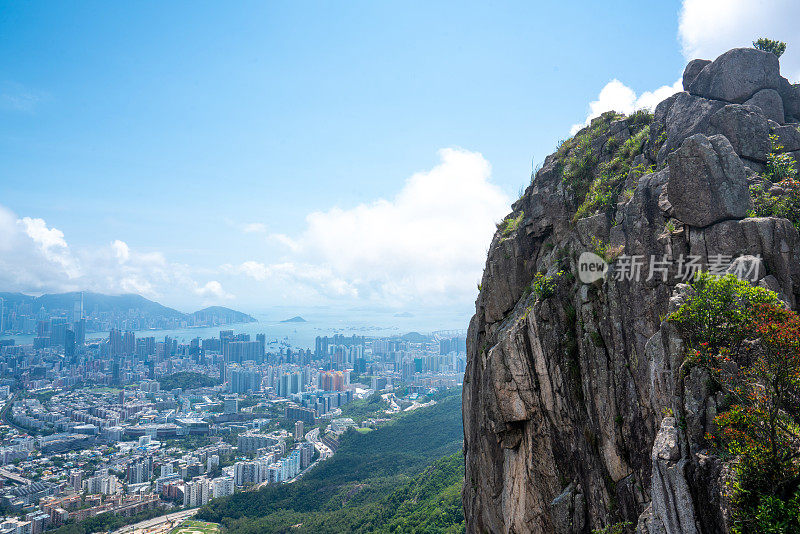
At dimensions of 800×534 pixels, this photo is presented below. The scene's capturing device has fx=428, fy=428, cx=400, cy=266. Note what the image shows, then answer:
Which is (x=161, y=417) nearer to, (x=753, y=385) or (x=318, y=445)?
(x=318, y=445)

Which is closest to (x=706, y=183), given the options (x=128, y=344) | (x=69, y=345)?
(x=128, y=344)

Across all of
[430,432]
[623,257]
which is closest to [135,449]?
[430,432]

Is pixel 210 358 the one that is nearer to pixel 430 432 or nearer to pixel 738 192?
pixel 430 432

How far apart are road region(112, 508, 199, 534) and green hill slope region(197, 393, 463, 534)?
2.59 metres

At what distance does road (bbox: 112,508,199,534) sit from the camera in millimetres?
47906

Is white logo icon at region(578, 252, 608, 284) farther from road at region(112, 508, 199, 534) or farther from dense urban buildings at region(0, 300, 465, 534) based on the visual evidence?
dense urban buildings at region(0, 300, 465, 534)

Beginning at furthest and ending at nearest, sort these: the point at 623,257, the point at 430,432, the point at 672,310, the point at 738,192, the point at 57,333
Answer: the point at 57,333 < the point at 430,432 < the point at 623,257 < the point at 738,192 < the point at 672,310

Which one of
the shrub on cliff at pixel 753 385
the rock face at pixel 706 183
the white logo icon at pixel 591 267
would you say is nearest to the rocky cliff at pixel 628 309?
the rock face at pixel 706 183

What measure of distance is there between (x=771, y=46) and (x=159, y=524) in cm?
6567

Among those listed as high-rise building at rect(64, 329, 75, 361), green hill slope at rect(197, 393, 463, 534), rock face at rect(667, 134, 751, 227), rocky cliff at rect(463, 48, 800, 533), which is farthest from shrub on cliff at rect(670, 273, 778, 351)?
high-rise building at rect(64, 329, 75, 361)

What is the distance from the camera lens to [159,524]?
50.3 m

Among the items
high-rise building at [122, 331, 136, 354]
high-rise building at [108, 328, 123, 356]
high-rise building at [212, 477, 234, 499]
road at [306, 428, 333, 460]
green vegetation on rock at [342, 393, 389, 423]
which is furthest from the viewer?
high-rise building at [122, 331, 136, 354]

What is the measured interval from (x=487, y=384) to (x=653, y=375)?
17.6 ft

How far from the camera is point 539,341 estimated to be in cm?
1123
